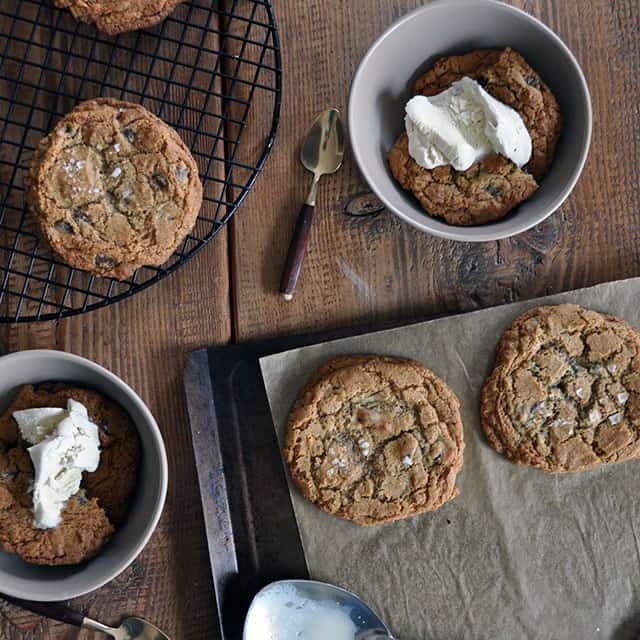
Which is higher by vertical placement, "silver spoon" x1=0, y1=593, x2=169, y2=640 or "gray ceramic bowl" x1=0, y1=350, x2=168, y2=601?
"gray ceramic bowl" x1=0, y1=350, x2=168, y2=601

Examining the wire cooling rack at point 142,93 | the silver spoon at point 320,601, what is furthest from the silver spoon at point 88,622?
the wire cooling rack at point 142,93

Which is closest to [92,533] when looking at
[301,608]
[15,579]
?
[15,579]

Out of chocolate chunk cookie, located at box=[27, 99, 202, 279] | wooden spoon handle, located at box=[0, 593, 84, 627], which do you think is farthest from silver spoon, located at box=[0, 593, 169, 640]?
chocolate chunk cookie, located at box=[27, 99, 202, 279]

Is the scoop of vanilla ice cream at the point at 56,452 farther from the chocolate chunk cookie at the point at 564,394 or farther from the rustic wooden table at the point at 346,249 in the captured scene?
the chocolate chunk cookie at the point at 564,394

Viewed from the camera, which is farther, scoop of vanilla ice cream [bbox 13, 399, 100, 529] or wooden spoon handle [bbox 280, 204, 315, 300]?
wooden spoon handle [bbox 280, 204, 315, 300]

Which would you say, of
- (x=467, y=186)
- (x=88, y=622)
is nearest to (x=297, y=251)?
(x=467, y=186)

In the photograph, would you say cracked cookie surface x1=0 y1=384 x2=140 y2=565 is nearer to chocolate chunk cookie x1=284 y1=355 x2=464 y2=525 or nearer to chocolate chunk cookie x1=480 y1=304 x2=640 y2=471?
chocolate chunk cookie x1=284 y1=355 x2=464 y2=525

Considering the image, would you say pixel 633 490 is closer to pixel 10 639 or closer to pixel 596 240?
pixel 596 240

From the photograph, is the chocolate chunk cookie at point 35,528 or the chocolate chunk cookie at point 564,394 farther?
the chocolate chunk cookie at point 564,394
